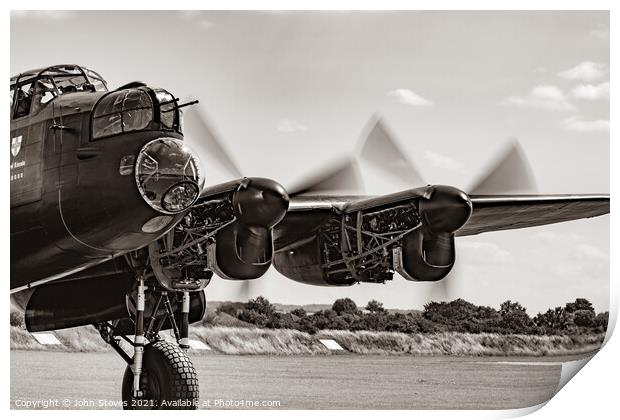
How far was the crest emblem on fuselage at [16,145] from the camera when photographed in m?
10.1

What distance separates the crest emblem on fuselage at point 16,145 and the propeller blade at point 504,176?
600 centimetres

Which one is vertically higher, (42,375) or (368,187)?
(368,187)

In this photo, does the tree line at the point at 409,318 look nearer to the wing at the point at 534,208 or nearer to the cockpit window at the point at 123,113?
the wing at the point at 534,208

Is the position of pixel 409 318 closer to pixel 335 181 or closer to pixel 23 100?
pixel 335 181

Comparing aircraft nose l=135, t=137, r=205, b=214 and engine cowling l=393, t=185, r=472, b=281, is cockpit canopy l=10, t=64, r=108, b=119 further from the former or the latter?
engine cowling l=393, t=185, r=472, b=281

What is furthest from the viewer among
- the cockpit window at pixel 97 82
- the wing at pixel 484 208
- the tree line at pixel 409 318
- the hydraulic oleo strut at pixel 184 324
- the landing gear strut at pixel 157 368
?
the tree line at pixel 409 318

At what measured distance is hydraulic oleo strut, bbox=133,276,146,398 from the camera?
424 inches

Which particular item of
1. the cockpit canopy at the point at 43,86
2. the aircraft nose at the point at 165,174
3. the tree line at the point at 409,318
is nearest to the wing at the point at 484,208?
the tree line at the point at 409,318

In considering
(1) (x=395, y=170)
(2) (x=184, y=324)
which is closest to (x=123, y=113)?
(2) (x=184, y=324)
